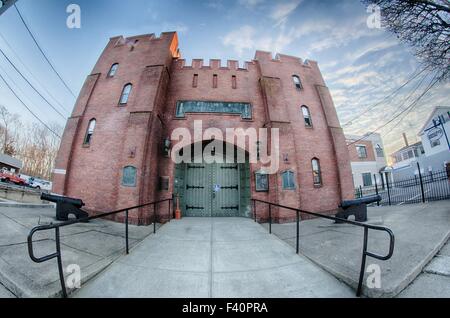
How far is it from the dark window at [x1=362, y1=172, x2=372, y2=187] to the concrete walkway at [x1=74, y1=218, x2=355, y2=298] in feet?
76.7

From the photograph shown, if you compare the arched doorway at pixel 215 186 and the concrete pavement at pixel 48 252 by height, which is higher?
the arched doorway at pixel 215 186

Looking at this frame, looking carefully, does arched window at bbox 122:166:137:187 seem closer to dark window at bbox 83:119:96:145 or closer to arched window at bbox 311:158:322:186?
dark window at bbox 83:119:96:145

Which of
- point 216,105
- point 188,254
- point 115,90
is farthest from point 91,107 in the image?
point 188,254

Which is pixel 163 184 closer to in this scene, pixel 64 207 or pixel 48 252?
pixel 64 207

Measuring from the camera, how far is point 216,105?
9461 mm

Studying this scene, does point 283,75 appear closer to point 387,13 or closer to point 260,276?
point 387,13

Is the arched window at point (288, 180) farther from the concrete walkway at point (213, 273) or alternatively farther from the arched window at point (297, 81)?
the arched window at point (297, 81)

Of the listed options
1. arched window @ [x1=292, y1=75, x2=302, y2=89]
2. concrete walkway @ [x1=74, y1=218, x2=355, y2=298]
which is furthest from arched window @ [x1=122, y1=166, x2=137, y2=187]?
arched window @ [x1=292, y1=75, x2=302, y2=89]

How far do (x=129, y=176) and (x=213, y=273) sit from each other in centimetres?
591

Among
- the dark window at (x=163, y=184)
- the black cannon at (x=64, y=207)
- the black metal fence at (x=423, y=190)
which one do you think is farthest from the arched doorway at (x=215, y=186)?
the black metal fence at (x=423, y=190)

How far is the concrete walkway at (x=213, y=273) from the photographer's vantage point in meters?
2.68

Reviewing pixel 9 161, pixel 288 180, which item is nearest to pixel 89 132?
pixel 288 180

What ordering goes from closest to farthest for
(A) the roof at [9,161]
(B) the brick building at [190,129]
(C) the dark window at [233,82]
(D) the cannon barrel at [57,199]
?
(D) the cannon barrel at [57,199] → (B) the brick building at [190,129] → (C) the dark window at [233,82] → (A) the roof at [9,161]

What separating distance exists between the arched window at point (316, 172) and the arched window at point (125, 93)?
414 inches
